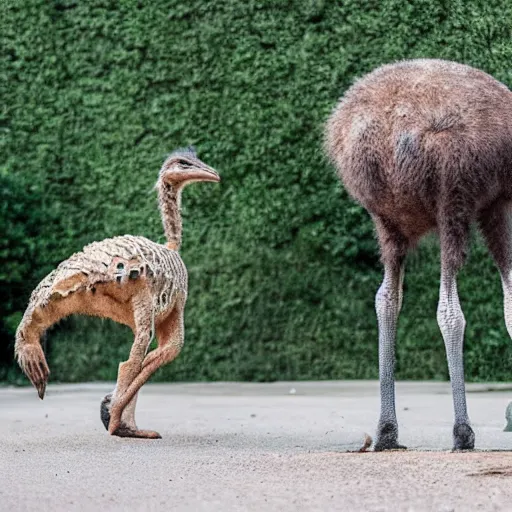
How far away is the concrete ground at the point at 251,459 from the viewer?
147 inches

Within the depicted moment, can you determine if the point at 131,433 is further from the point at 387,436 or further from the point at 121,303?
the point at 387,436

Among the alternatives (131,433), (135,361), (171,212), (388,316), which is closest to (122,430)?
(131,433)

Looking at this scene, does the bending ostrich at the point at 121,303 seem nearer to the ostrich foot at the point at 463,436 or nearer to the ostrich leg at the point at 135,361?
the ostrich leg at the point at 135,361

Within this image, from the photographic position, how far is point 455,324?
15.7 feet

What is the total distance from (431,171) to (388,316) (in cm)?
78

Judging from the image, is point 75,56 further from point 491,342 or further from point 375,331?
point 491,342

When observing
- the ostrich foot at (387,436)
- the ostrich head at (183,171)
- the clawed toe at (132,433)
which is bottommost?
the clawed toe at (132,433)

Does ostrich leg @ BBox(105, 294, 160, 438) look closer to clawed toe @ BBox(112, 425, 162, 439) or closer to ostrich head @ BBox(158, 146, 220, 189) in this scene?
clawed toe @ BBox(112, 425, 162, 439)

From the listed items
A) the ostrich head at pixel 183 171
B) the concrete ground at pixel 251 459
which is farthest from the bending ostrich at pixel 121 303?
the ostrich head at pixel 183 171

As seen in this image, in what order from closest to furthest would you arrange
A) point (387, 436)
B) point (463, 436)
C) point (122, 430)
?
point (463, 436)
point (387, 436)
point (122, 430)

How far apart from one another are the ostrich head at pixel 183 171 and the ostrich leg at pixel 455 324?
1.90 meters

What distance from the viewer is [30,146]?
34.3 ft

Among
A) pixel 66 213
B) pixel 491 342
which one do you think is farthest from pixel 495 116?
pixel 66 213

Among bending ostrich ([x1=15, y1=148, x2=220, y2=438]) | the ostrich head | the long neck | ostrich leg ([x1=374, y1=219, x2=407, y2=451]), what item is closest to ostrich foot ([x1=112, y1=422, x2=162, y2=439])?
bending ostrich ([x1=15, y1=148, x2=220, y2=438])
